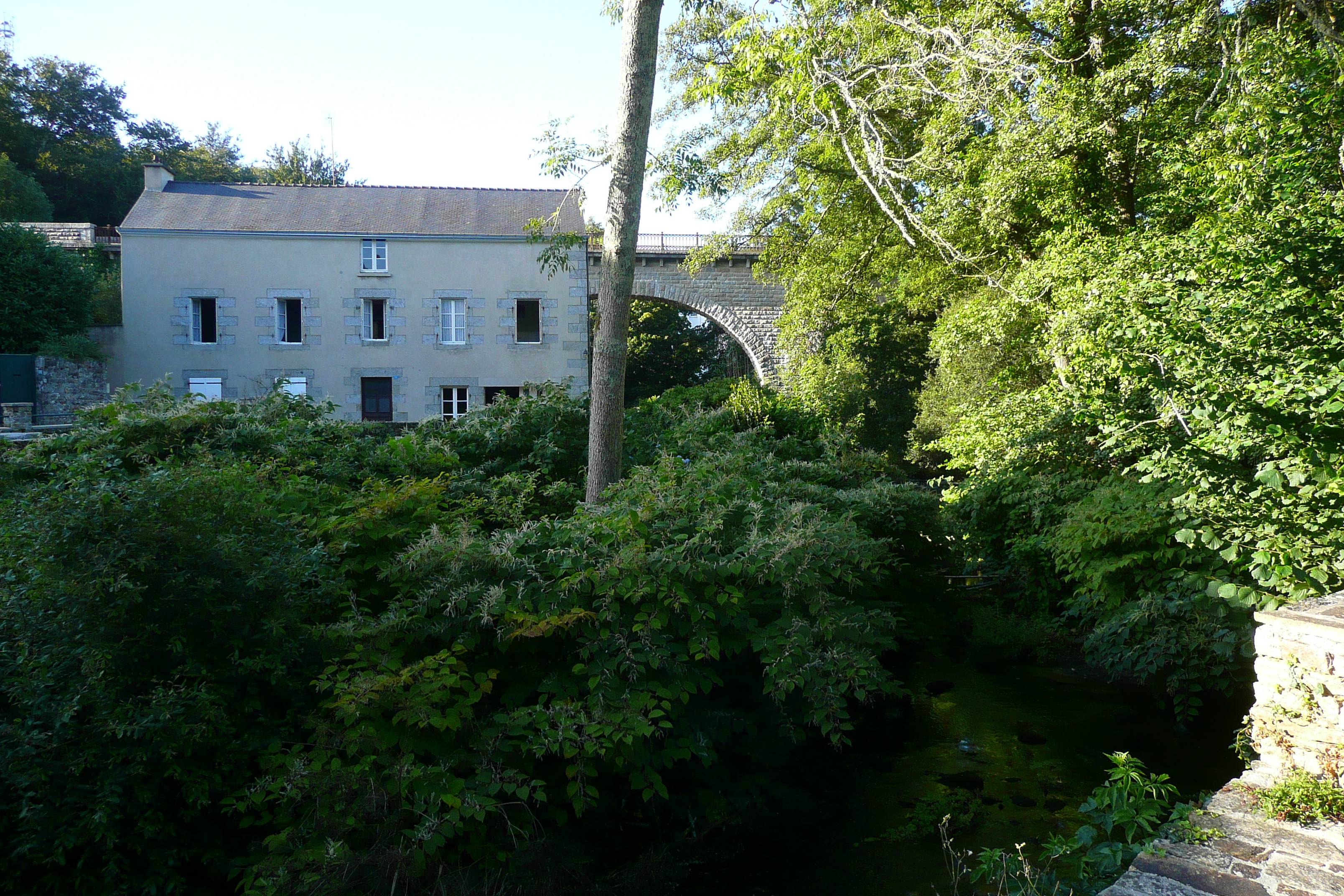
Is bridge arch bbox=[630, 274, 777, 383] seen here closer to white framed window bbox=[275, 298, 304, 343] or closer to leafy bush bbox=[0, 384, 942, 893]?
white framed window bbox=[275, 298, 304, 343]

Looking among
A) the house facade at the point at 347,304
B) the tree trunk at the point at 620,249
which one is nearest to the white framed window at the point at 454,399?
the house facade at the point at 347,304

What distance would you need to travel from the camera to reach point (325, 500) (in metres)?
5.22

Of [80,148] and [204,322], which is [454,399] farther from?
[80,148]

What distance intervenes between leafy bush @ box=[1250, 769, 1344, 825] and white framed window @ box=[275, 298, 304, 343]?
21176 mm

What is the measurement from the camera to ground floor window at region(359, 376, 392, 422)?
20.7 metres

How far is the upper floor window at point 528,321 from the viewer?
69.4ft

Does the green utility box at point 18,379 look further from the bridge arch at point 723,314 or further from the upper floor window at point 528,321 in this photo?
the bridge arch at point 723,314

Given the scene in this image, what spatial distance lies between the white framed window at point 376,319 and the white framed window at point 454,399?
6.58ft

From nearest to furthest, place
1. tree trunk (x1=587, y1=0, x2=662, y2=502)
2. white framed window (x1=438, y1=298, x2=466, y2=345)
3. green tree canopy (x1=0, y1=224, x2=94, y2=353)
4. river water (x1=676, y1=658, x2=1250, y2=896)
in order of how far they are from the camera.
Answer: river water (x1=676, y1=658, x2=1250, y2=896)
tree trunk (x1=587, y1=0, x2=662, y2=502)
green tree canopy (x1=0, y1=224, x2=94, y2=353)
white framed window (x1=438, y1=298, x2=466, y2=345)

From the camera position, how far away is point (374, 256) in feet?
67.5

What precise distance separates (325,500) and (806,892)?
361cm

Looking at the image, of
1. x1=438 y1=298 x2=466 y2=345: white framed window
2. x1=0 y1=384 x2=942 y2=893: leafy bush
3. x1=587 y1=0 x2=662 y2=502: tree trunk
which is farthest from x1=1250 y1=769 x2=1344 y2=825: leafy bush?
x1=438 y1=298 x2=466 y2=345: white framed window

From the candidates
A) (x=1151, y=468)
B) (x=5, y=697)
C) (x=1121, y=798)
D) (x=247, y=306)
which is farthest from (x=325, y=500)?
(x=247, y=306)

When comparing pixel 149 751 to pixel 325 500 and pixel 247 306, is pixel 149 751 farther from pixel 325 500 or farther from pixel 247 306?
pixel 247 306
